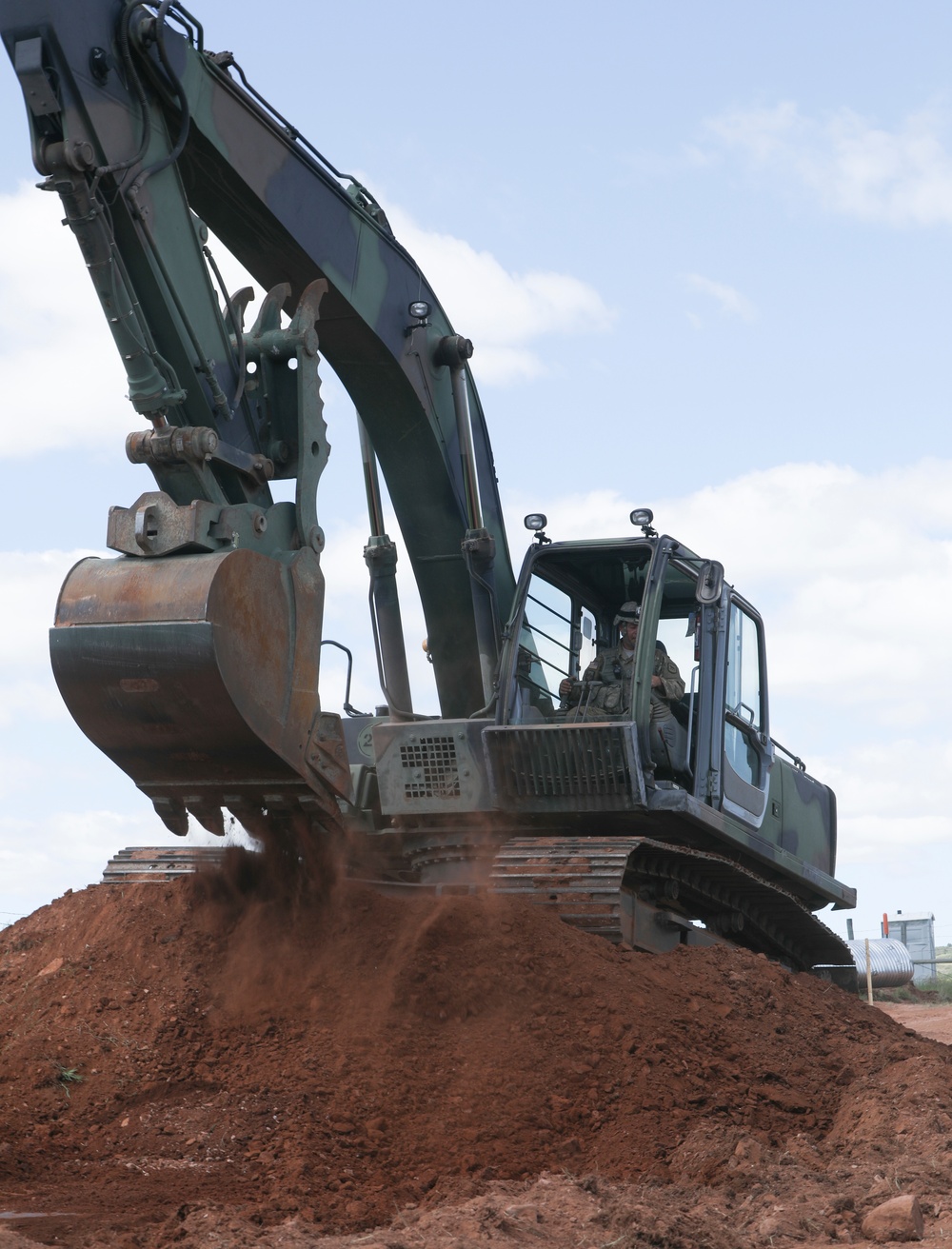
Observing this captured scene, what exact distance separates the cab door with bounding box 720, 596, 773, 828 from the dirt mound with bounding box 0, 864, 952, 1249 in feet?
4.59

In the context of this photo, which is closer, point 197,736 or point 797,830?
point 197,736

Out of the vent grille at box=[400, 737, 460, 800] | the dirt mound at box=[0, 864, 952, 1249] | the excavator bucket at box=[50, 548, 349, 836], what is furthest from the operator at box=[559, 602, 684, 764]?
the excavator bucket at box=[50, 548, 349, 836]

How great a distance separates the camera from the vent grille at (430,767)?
8.52 metres

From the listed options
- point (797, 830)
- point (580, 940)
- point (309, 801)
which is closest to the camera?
point (309, 801)

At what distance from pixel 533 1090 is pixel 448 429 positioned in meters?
4.19

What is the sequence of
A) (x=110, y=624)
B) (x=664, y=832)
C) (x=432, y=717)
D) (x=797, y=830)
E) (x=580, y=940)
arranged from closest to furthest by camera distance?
(x=110, y=624) < (x=580, y=940) < (x=664, y=832) < (x=432, y=717) < (x=797, y=830)

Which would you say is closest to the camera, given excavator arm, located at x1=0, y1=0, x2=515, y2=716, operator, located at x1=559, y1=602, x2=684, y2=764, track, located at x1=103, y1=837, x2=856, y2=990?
excavator arm, located at x1=0, y1=0, x2=515, y2=716

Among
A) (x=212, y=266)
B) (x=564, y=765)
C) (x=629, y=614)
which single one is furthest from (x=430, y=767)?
(x=212, y=266)

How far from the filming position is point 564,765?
27.5 feet

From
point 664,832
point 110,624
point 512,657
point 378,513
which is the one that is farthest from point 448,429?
point 110,624

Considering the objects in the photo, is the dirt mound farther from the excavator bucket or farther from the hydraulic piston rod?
the hydraulic piston rod

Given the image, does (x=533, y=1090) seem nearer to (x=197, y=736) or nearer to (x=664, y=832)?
(x=197, y=736)

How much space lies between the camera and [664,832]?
28.8 feet

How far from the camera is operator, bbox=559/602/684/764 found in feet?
28.9
